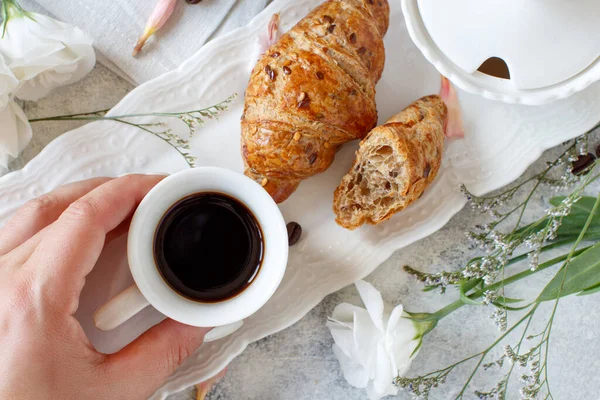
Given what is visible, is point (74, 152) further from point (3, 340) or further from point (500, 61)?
point (500, 61)

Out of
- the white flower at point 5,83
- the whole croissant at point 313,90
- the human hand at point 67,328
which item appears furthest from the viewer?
the white flower at point 5,83

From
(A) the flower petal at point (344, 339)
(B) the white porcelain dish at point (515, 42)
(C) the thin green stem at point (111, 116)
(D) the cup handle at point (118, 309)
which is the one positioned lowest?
(A) the flower petal at point (344, 339)

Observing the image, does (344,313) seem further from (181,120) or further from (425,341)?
(181,120)

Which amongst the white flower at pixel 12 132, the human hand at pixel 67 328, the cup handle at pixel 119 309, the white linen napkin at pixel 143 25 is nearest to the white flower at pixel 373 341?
the human hand at pixel 67 328

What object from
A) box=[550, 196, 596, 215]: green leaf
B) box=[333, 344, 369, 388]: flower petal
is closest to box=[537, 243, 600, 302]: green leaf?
box=[550, 196, 596, 215]: green leaf

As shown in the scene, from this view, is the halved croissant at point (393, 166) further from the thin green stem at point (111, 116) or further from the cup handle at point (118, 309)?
the cup handle at point (118, 309)

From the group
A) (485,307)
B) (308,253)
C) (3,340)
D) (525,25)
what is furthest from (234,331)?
(525,25)

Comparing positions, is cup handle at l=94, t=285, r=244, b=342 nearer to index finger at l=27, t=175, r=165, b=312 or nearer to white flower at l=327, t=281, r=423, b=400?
index finger at l=27, t=175, r=165, b=312
